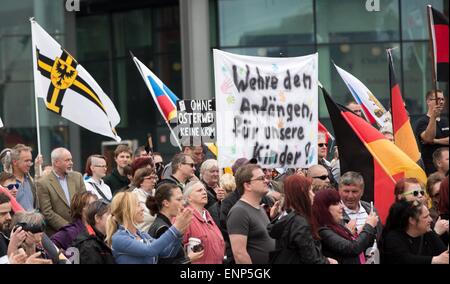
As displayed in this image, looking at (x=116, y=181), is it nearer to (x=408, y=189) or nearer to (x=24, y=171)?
(x=24, y=171)

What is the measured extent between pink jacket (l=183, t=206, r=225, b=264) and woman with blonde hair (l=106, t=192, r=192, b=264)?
0.47 m

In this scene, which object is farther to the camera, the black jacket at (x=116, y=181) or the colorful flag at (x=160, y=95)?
the colorful flag at (x=160, y=95)

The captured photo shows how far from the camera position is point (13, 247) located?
30.1ft

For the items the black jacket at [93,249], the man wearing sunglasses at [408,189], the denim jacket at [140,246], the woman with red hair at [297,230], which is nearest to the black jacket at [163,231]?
the denim jacket at [140,246]

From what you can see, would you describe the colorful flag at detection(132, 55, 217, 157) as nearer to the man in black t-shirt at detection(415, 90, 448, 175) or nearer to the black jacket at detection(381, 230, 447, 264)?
the man in black t-shirt at detection(415, 90, 448, 175)

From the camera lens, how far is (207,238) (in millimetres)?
10234

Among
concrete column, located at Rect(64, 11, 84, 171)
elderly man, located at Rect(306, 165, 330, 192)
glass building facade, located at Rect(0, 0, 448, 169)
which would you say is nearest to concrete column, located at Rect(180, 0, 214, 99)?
glass building facade, located at Rect(0, 0, 448, 169)

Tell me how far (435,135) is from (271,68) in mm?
2922

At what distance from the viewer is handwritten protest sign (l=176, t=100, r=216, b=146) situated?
1523cm

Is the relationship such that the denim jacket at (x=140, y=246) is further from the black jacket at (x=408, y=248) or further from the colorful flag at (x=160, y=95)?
the colorful flag at (x=160, y=95)

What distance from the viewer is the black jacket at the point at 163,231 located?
9781mm

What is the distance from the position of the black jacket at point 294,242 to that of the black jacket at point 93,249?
1374 mm

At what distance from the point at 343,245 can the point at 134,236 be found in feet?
5.52
